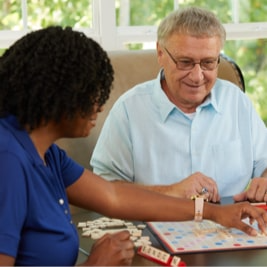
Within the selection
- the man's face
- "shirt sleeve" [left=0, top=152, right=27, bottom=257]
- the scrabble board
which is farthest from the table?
the man's face

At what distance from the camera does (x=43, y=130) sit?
4.76ft

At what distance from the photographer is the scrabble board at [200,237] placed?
1.64 metres

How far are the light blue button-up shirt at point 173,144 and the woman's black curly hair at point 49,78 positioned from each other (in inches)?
35.2

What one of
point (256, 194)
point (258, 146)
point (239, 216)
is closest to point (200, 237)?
point (239, 216)

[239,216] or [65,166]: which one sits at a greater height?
[65,166]

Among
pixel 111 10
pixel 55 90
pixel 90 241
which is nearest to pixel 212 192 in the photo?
pixel 90 241

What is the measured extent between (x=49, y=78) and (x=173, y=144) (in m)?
1.04

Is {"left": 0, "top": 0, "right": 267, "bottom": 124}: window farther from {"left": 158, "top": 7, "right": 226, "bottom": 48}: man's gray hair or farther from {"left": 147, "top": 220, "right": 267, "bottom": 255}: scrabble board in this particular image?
{"left": 147, "top": 220, "right": 267, "bottom": 255}: scrabble board

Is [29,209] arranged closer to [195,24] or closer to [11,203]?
[11,203]

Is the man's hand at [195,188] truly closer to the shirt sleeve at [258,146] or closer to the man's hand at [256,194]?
the man's hand at [256,194]

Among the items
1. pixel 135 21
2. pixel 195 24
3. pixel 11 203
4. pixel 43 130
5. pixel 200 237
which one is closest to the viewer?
pixel 11 203

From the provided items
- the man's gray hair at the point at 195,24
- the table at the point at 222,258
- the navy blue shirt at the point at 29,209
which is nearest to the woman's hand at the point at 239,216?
the table at the point at 222,258

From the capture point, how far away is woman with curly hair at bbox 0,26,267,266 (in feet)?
4.43

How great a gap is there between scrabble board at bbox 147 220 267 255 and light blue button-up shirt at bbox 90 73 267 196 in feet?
1.64
